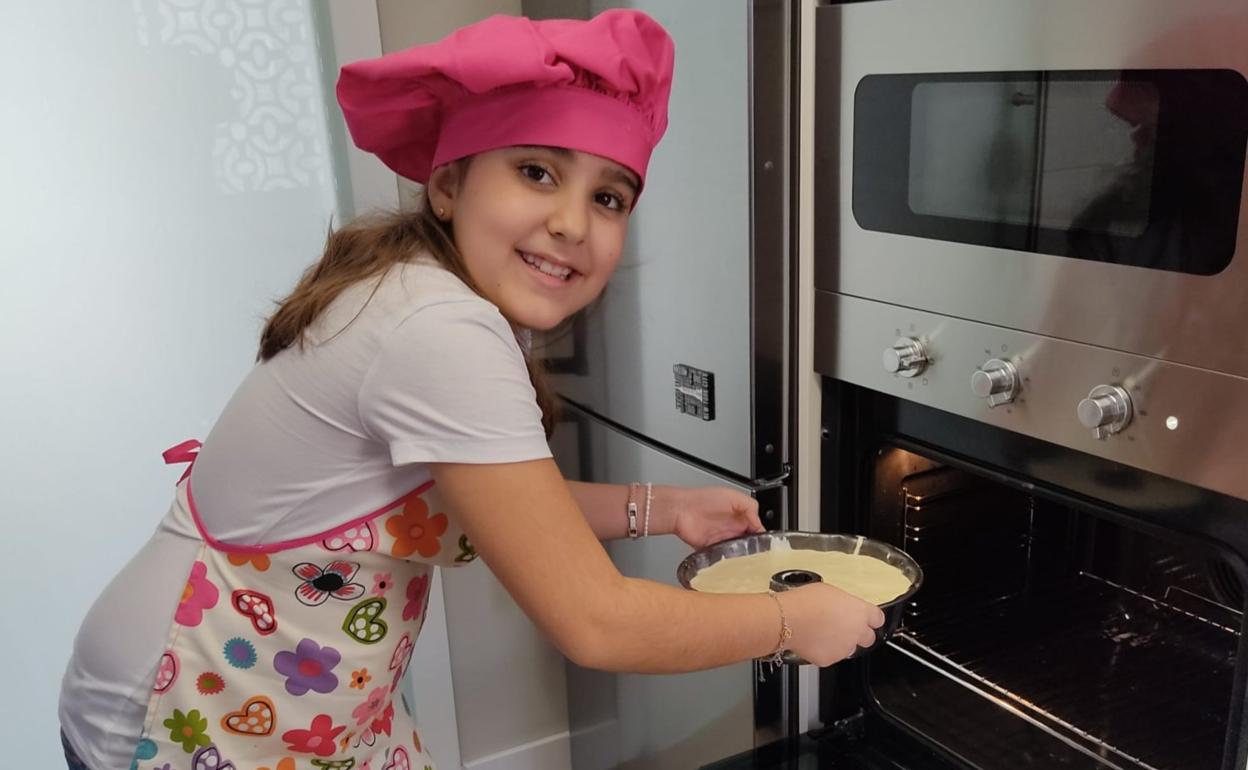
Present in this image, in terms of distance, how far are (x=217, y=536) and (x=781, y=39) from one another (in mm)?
740

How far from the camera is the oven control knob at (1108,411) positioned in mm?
854

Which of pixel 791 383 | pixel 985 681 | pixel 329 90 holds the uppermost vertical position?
pixel 329 90

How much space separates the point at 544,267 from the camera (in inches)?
36.7

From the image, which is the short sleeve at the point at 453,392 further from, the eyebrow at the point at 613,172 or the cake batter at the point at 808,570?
A: the cake batter at the point at 808,570

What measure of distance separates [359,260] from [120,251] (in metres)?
0.77

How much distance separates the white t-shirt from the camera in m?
0.83

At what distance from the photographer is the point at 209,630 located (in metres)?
1.00

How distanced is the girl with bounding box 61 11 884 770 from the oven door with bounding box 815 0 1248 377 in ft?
0.75

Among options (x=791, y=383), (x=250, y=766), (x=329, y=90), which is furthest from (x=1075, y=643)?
(x=329, y=90)

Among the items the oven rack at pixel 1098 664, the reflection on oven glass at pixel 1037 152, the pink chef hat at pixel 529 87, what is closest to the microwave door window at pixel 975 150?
the reflection on oven glass at pixel 1037 152

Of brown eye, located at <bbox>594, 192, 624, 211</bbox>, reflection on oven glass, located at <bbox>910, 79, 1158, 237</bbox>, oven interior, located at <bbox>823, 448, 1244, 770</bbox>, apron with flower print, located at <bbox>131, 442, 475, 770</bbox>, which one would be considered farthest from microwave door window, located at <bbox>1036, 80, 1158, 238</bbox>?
apron with flower print, located at <bbox>131, 442, 475, 770</bbox>

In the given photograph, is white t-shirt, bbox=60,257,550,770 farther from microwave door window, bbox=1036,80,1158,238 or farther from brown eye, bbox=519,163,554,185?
microwave door window, bbox=1036,80,1158,238

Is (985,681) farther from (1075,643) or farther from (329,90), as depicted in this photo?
(329,90)

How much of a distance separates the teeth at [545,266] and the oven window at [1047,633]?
465mm
